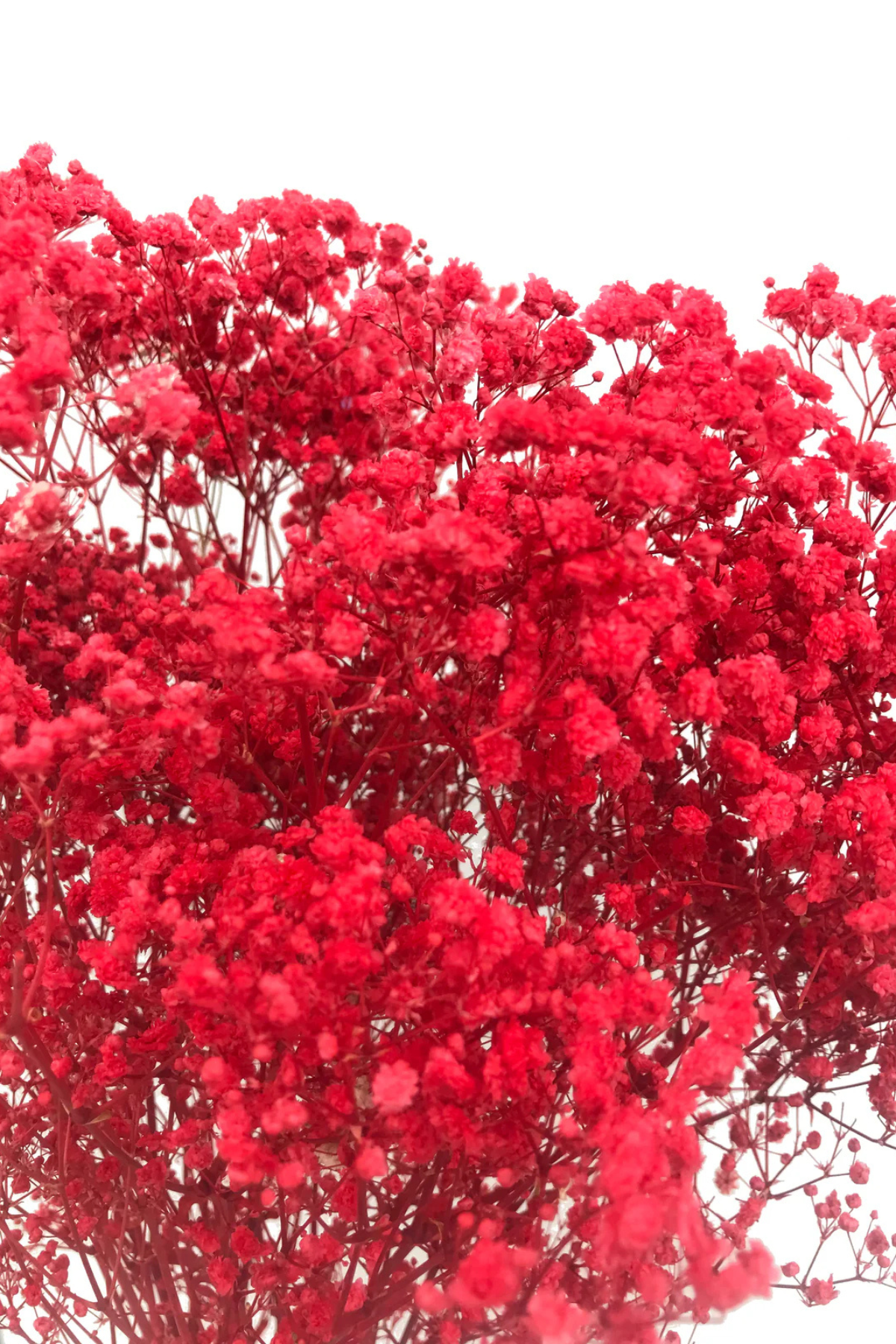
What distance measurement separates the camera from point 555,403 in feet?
3.07

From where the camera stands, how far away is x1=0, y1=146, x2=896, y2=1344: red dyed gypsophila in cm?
67

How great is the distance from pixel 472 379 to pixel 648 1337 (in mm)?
767

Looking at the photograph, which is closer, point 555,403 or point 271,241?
point 555,403

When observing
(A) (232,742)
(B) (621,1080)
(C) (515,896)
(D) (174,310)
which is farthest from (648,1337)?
(D) (174,310)

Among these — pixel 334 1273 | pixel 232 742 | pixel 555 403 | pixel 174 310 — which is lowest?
pixel 334 1273

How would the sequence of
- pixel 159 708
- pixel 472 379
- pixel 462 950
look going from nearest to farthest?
pixel 462 950 → pixel 159 708 → pixel 472 379

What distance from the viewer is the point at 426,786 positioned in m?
0.94

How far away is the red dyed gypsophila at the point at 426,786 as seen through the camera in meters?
0.67

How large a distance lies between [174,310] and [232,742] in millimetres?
487

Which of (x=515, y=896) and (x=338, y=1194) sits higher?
(x=515, y=896)

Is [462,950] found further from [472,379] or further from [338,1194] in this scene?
[472,379]

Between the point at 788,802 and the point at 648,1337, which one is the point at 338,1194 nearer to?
the point at 648,1337

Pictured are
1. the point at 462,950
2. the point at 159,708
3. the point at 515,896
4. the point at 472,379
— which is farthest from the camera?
the point at 515,896

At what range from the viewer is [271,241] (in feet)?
3.45
